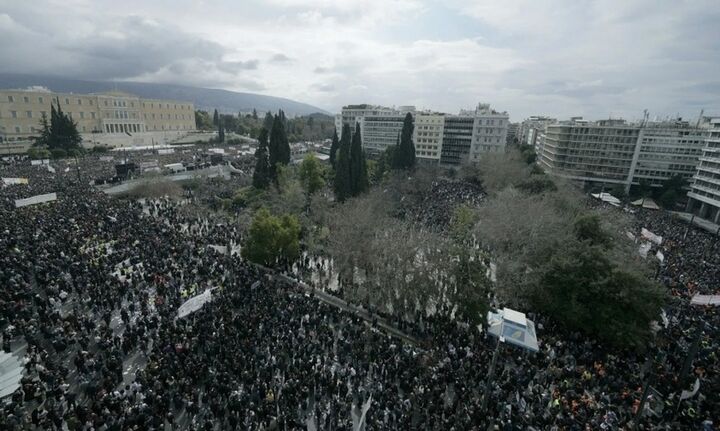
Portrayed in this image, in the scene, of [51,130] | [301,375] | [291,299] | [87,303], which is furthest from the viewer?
[51,130]

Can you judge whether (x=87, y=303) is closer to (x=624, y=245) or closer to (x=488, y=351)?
(x=488, y=351)

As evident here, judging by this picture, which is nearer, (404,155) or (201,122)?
(404,155)

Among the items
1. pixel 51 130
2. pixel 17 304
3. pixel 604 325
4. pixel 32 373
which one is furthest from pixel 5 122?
pixel 604 325

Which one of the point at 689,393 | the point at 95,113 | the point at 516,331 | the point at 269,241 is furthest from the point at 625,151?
the point at 95,113

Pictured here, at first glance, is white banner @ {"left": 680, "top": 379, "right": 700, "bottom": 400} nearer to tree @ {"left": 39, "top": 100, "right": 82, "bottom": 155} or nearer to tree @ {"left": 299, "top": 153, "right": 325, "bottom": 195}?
tree @ {"left": 299, "top": 153, "right": 325, "bottom": 195}

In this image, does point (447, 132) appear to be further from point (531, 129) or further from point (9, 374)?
point (9, 374)

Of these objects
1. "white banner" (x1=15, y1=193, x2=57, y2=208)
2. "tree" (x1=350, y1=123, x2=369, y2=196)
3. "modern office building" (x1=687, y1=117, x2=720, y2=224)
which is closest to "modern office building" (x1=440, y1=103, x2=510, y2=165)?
"modern office building" (x1=687, y1=117, x2=720, y2=224)
